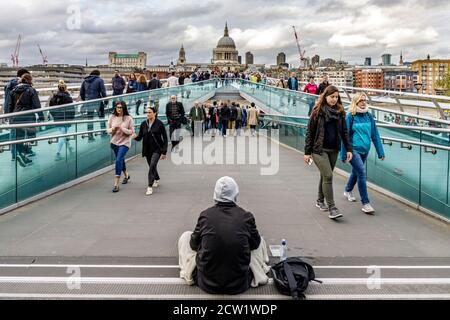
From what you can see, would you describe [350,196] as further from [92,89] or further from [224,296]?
[92,89]

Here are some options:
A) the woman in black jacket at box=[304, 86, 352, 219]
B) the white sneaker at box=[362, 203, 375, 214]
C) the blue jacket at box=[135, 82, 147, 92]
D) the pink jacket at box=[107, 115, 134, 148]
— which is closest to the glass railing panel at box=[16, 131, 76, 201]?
the pink jacket at box=[107, 115, 134, 148]

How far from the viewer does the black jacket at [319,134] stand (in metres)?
8.14

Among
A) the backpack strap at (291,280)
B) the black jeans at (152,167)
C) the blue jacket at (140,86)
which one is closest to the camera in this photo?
the backpack strap at (291,280)

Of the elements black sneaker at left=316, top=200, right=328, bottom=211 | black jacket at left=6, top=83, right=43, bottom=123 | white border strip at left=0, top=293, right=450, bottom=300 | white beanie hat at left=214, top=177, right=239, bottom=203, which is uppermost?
black jacket at left=6, top=83, right=43, bottom=123

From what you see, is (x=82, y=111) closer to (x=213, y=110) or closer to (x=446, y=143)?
(x=446, y=143)

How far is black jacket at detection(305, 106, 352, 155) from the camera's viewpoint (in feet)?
26.7

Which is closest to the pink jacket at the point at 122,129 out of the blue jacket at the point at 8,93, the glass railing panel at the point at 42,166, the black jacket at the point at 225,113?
the glass railing panel at the point at 42,166

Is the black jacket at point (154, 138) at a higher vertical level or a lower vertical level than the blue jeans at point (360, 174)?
higher

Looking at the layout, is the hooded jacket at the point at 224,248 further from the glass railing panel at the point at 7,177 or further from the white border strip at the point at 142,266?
the glass railing panel at the point at 7,177

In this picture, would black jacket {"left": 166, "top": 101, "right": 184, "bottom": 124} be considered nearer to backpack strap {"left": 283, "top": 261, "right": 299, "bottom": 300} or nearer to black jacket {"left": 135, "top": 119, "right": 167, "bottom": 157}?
black jacket {"left": 135, "top": 119, "right": 167, "bottom": 157}

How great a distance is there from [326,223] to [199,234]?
10.2ft

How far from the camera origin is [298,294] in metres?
5.01

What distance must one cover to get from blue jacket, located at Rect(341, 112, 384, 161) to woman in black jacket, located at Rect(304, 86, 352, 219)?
34 cm

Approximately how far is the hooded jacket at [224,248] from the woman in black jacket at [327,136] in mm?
3130
